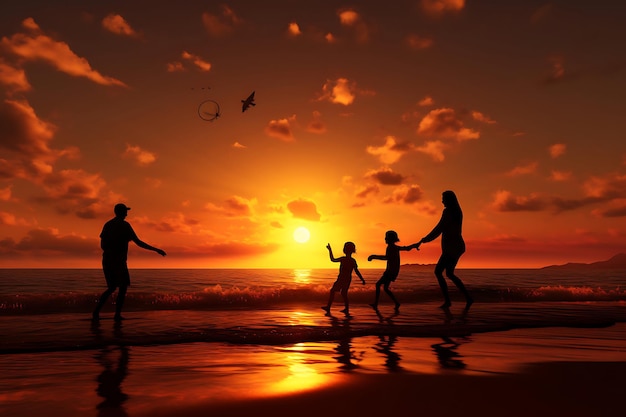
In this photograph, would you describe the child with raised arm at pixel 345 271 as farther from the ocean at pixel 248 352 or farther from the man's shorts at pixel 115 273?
the man's shorts at pixel 115 273

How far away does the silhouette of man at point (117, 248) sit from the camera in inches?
407

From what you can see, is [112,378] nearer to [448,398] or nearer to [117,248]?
[448,398]

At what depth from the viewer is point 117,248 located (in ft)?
34.3

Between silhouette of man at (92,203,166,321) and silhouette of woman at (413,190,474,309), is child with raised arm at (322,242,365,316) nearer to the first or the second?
silhouette of woman at (413,190,474,309)

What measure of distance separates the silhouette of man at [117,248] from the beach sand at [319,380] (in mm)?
4069

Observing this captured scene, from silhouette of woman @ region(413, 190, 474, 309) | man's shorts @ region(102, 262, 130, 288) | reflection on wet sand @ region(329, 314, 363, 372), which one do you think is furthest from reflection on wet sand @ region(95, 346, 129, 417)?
silhouette of woman @ region(413, 190, 474, 309)

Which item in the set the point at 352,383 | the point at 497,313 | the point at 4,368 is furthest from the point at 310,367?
the point at 497,313

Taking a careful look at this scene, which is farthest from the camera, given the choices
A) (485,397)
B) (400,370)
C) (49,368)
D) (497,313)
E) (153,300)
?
(153,300)

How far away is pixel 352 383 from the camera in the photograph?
158 inches

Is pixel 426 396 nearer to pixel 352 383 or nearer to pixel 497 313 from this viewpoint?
pixel 352 383

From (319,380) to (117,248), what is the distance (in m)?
7.73

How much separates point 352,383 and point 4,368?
153 inches

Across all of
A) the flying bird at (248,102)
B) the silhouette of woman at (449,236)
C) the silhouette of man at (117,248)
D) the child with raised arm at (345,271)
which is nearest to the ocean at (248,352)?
the silhouette of man at (117,248)

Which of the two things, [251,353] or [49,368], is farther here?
[251,353]
